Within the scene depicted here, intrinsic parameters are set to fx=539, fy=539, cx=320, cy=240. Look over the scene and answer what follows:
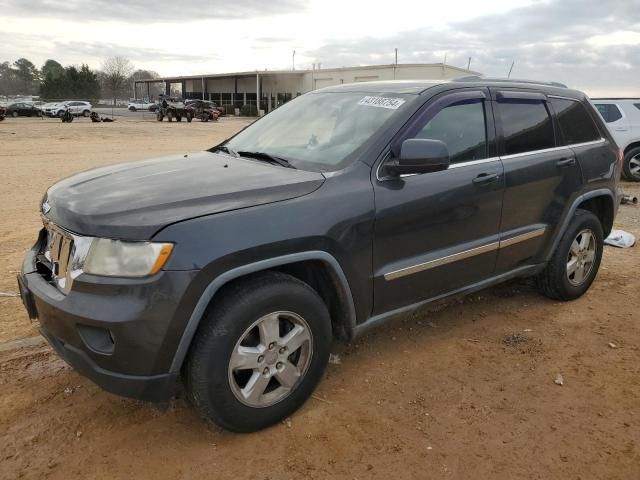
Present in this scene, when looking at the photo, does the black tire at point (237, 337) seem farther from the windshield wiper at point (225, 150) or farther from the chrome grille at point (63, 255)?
the windshield wiper at point (225, 150)

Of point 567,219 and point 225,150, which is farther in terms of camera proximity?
point 567,219

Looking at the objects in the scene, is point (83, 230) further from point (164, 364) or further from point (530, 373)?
point (530, 373)

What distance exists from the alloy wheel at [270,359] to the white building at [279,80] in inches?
1477

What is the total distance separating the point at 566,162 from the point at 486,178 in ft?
3.46

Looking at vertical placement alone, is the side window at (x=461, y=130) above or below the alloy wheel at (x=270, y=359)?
above

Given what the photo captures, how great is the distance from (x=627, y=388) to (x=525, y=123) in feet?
6.42

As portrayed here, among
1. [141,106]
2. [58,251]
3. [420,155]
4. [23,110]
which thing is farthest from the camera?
[141,106]

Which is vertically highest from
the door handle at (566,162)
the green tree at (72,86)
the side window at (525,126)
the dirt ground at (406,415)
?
the green tree at (72,86)

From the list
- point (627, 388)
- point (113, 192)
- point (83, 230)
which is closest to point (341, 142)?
point (113, 192)

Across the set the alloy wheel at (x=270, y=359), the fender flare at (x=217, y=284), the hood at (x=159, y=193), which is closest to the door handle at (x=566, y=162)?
the hood at (x=159, y=193)

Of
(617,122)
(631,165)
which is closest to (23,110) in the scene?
(617,122)

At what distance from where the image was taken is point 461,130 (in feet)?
11.8

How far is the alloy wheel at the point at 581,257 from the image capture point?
4534mm

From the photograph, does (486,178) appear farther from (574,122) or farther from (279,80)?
(279,80)
